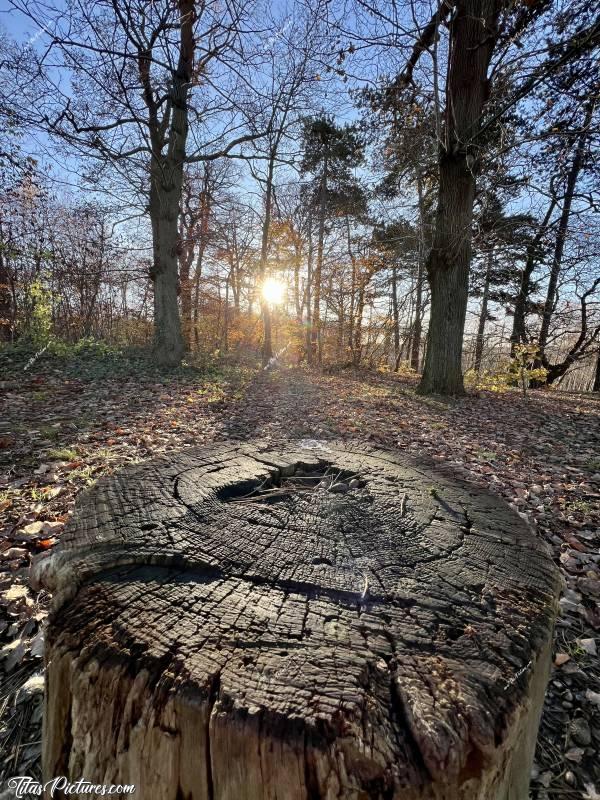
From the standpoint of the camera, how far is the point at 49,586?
1031 mm

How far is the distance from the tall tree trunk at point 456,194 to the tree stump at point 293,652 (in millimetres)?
6184

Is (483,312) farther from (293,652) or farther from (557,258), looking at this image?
(293,652)

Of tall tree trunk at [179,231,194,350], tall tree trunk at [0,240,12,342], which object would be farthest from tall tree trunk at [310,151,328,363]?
tall tree trunk at [0,240,12,342]

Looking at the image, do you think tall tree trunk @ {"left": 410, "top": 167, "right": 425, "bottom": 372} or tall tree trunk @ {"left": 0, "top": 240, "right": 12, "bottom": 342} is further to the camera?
tall tree trunk @ {"left": 0, "top": 240, "right": 12, "bottom": 342}

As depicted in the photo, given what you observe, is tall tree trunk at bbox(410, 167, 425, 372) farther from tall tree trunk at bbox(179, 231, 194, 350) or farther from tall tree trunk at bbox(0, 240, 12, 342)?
tall tree trunk at bbox(0, 240, 12, 342)

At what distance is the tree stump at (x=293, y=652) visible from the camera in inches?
24.9

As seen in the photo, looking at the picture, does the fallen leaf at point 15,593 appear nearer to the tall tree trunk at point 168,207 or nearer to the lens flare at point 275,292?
the tall tree trunk at point 168,207

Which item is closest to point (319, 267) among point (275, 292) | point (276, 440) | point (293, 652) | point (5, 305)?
point (275, 292)

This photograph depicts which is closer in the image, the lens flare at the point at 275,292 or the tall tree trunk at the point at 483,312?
the tall tree trunk at the point at 483,312

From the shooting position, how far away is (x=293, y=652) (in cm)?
76

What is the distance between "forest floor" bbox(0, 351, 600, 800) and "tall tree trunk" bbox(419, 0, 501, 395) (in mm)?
977

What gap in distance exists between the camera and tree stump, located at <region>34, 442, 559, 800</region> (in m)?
0.63

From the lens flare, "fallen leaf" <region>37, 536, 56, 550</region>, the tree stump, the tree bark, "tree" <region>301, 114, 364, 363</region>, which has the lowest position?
"fallen leaf" <region>37, 536, 56, 550</region>

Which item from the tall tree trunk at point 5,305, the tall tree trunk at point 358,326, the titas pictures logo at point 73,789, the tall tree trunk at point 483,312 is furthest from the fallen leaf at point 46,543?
the tall tree trunk at point 358,326
